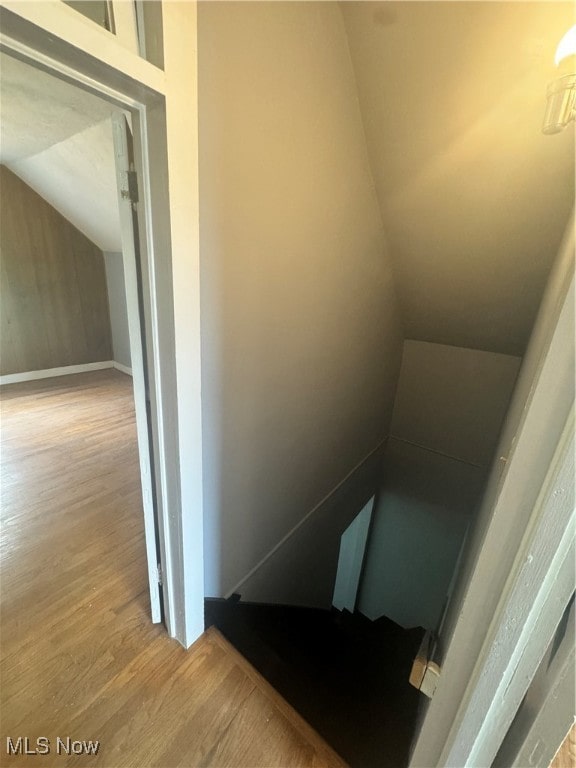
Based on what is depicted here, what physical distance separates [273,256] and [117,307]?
13.2 ft

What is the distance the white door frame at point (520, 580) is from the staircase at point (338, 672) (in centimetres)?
66

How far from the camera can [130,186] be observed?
854mm

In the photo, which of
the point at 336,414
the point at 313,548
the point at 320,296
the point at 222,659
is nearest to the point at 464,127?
the point at 320,296

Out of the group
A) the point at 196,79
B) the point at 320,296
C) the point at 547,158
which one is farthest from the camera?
the point at 320,296

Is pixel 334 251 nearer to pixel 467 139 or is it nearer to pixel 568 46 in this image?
pixel 467 139

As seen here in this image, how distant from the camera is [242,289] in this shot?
3.54 feet

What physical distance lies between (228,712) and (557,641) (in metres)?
1.17

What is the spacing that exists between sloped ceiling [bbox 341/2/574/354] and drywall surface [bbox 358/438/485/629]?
195cm

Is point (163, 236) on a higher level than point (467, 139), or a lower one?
lower

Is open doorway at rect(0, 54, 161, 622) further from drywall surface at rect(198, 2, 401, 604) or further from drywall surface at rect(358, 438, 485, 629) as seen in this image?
drywall surface at rect(358, 438, 485, 629)

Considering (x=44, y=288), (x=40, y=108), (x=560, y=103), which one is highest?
(x=40, y=108)

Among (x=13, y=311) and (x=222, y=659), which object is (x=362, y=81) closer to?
(x=222, y=659)

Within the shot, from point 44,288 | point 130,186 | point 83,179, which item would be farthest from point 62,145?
point 130,186

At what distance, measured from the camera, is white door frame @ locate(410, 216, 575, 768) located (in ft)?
1.42
